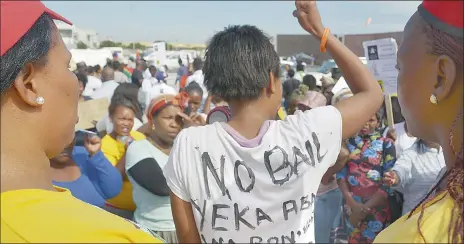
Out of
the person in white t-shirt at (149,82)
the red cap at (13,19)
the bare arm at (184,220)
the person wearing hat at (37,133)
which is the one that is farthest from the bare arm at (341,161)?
the person in white t-shirt at (149,82)

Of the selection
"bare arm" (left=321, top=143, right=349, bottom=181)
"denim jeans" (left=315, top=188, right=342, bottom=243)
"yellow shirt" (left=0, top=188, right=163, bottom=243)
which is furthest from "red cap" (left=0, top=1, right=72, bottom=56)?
"denim jeans" (left=315, top=188, right=342, bottom=243)

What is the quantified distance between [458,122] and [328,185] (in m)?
2.86

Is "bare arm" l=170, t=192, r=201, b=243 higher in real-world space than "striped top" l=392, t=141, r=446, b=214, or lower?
higher

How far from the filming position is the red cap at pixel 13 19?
0.74 m

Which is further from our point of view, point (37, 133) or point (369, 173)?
point (369, 173)

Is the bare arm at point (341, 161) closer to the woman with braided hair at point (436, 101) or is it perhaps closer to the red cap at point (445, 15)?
the woman with braided hair at point (436, 101)

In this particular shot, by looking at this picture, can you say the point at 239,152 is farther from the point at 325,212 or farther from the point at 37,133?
the point at 325,212

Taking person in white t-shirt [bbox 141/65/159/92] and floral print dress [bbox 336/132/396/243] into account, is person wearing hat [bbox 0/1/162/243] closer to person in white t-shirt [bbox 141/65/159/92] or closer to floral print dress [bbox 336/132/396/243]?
floral print dress [bbox 336/132/396/243]

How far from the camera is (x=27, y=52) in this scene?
92 cm

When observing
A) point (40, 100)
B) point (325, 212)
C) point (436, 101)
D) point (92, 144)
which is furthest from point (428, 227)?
point (325, 212)

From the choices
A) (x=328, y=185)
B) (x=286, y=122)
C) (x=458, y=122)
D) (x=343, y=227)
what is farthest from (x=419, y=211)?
(x=343, y=227)

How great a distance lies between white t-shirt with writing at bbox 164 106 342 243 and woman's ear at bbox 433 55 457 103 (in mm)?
669

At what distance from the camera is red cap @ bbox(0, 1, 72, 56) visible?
741mm

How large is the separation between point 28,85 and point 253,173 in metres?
0.86
